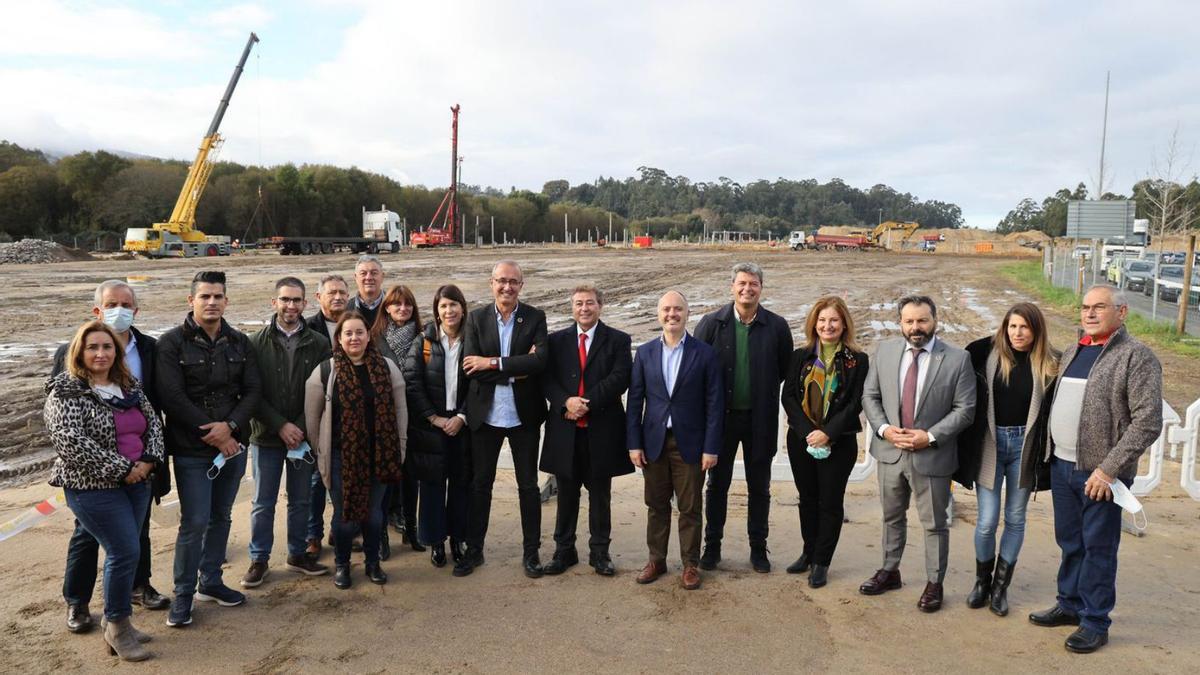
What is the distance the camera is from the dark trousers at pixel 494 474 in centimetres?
477

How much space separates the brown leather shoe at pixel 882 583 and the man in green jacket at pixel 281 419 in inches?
132

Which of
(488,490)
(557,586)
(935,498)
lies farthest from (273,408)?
(935,498)

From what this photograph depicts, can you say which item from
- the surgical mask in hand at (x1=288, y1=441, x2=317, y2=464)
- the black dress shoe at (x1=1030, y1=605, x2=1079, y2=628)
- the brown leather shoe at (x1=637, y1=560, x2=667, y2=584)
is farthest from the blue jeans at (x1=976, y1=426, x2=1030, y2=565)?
the surgical mask in hand at (x1=288, y1=441, x2=317, y2=464)

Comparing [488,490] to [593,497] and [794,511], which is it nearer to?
[593,497]

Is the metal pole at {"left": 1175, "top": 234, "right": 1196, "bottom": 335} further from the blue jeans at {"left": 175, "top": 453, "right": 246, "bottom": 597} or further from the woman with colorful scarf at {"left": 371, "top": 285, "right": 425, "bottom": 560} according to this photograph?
the blue jeans at {"left": 175, "top": 453, "right": 246, "bottom": 597}

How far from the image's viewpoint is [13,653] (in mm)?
3768

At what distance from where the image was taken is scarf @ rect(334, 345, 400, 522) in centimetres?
441

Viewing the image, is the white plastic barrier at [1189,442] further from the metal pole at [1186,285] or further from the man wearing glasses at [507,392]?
the metal pole at [1186,285]

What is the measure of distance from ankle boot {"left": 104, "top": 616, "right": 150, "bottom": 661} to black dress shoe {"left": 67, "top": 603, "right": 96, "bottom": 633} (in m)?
0.30

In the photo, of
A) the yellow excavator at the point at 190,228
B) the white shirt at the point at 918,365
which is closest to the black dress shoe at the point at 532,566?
the white shirt at the point at 918,365

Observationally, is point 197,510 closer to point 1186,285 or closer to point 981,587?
point 981,587

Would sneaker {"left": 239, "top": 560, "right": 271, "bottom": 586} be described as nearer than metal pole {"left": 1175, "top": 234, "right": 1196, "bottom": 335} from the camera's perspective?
Yes

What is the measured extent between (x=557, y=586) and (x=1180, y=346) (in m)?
13.5

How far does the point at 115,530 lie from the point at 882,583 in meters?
4.11
